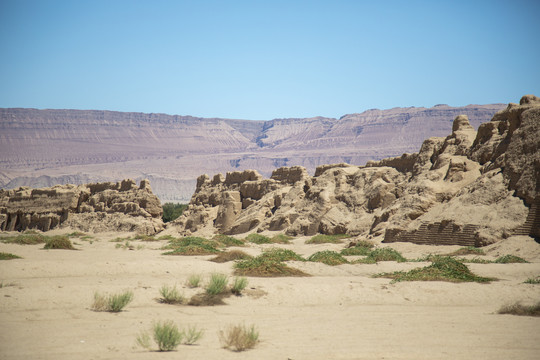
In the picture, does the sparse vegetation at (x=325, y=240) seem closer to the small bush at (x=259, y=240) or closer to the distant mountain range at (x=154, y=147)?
the small bush at (x=259, y=240)

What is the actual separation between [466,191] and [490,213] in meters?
2.45

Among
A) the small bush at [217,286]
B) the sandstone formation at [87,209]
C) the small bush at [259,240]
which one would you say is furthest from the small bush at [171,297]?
the sandstone formation at [87,209]

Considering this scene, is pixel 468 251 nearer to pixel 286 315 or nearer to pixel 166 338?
pixel 286 315


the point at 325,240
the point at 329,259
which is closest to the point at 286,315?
the point at 329,259

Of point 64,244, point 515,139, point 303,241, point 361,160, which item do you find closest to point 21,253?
point 64,244

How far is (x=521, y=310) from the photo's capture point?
988 centimetres

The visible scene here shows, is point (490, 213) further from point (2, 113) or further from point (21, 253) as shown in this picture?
point (2, 113)

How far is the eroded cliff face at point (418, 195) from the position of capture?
20.4 metres

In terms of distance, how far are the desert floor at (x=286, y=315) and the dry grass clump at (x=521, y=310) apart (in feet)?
0.70

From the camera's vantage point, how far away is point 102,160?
158 metres

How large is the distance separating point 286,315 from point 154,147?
17477 centimetres

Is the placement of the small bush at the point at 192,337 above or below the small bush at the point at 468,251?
below

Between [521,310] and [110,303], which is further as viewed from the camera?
[521,310]

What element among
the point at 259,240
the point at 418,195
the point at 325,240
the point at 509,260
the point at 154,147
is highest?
the point at 154,147
